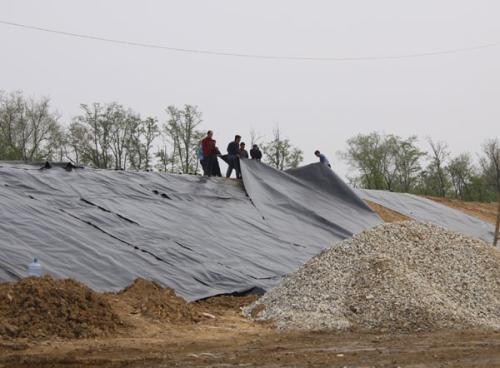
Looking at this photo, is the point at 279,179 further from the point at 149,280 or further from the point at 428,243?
the point at 149,280

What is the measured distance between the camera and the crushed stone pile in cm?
667

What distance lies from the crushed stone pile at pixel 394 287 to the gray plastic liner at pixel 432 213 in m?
7.57

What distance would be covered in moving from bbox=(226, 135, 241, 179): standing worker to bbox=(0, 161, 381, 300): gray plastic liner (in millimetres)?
323

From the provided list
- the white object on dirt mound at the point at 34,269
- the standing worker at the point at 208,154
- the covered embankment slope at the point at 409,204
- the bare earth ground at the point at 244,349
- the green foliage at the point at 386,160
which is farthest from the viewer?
the green foliage at the point at 386,160

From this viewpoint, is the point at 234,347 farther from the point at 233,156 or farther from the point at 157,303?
the point at 233,156

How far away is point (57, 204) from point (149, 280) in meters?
2.33

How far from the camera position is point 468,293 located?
24.5 feet

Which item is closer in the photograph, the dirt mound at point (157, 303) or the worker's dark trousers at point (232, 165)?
the dirt mound at point (157, 303)

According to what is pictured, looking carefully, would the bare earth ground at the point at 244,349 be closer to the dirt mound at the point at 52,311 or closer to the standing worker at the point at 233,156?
the dirt mound at the point at 52,311

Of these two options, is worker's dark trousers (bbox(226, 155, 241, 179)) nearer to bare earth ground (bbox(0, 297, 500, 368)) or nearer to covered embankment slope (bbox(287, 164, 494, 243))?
covered embankment slope (bbox(287, 164, 494, 243))

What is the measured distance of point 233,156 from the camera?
13539mm

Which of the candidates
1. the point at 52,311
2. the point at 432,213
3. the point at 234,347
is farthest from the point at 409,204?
the point at 52,311

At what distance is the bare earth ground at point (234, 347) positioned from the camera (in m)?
4.62

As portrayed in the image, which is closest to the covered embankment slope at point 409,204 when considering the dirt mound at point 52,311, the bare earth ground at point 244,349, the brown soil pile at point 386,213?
the brown soil pile at point 386,213
